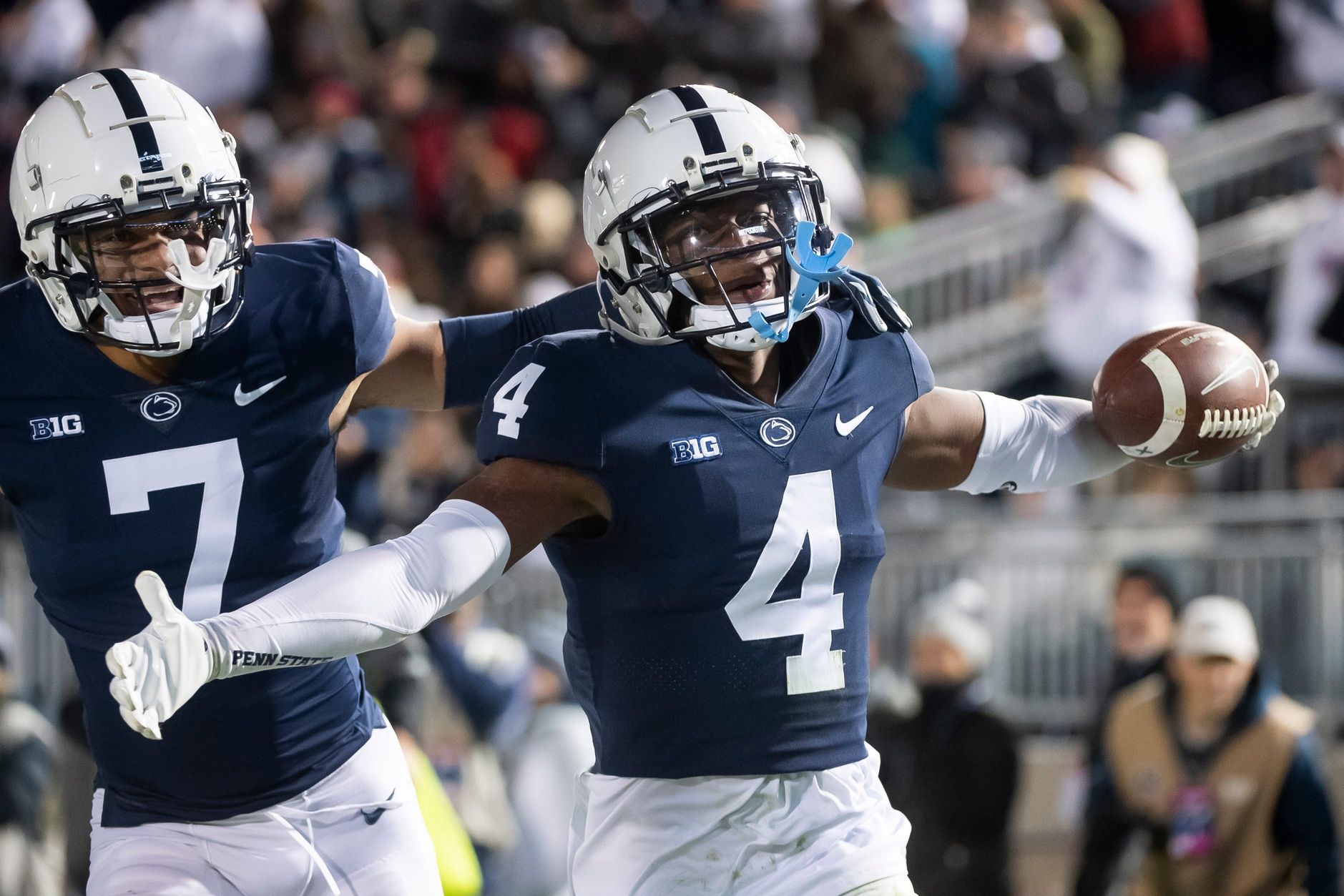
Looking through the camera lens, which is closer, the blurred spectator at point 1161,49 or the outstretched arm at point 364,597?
the outstretched arm at point 364,597

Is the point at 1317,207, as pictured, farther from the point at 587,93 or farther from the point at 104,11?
the point at 104,11

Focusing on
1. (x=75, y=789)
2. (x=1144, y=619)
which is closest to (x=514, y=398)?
(x=1144, y=619)

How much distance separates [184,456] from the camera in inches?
133

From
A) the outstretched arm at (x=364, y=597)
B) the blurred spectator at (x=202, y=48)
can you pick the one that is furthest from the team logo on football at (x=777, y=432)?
the blurred spectator at (x=202, y=48)

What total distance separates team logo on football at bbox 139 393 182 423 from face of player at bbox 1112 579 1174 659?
3681 millimetres

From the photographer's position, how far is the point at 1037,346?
8648 mm

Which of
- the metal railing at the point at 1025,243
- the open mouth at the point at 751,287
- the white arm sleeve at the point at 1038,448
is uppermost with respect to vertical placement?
the open mouth at the point at 751,287

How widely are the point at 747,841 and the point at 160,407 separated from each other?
49.9 inches

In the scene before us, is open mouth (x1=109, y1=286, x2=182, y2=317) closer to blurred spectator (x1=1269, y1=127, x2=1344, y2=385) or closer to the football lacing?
the football lacing

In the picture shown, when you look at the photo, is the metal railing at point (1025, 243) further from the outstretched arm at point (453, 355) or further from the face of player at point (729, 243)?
the face of player at point (729, 243)

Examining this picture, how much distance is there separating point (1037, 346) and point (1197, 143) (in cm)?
144

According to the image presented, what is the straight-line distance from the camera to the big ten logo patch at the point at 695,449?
10.0 ft

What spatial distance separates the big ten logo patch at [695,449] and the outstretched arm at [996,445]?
43 centimetres

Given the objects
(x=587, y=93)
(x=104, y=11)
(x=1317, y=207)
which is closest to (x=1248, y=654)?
(x=1317, y=207)
